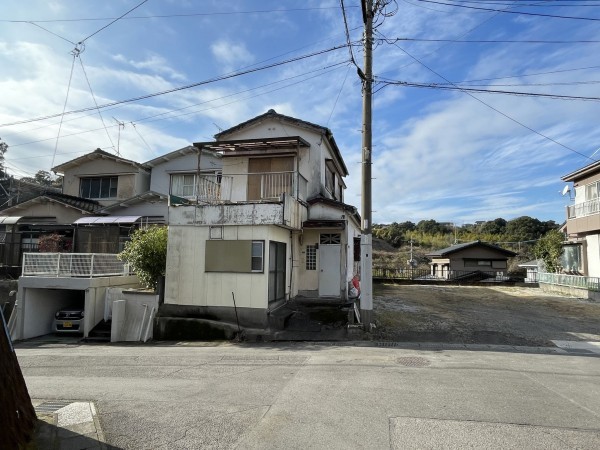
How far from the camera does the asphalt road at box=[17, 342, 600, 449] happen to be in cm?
422

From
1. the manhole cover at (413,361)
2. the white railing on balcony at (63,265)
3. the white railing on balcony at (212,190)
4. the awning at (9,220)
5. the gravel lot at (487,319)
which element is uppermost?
the white railing on balcony at (212,190)

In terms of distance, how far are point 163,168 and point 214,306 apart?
13.4m

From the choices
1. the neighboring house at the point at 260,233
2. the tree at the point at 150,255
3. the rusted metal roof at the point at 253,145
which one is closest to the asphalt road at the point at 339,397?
the neighboring house at the point at 260,233

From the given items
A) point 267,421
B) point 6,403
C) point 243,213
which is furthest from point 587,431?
point 243,213

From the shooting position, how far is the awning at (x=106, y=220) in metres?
19.1

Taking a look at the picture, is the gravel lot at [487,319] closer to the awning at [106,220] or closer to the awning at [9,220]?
the awning at [106,220]

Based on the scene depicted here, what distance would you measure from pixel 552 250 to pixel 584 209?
2.99 metres

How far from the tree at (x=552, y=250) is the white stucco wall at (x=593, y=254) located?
1394 mm

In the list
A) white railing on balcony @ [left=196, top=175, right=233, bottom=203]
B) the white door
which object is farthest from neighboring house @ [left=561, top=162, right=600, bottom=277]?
white railing on balcony @ [left=196, top=175, right=233, bottom=203]

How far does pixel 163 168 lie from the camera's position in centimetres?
2278

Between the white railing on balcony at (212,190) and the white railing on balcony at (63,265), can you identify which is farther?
the white railing on balcony at (63,265)

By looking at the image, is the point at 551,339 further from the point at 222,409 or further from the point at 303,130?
the point at 303,130

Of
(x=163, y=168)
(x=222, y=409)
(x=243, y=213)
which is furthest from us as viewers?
(x=163, y=168)

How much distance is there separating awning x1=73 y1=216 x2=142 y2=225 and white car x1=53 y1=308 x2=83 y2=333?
6.07m
